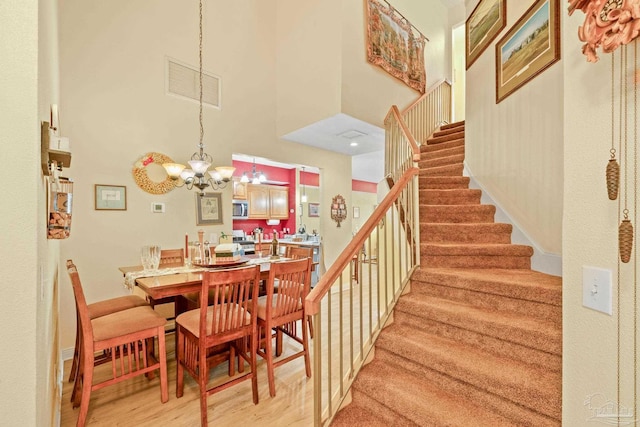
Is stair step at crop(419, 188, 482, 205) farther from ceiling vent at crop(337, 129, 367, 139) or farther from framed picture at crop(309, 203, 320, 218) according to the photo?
framed picture at crop(309, 203, 320, 218)

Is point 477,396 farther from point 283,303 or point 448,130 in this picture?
point 448,130

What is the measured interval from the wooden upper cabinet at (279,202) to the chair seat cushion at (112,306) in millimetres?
5042

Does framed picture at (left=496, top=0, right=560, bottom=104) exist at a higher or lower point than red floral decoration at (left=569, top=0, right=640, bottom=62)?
higher

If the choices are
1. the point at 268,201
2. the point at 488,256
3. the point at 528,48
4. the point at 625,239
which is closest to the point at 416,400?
the point at 625,239

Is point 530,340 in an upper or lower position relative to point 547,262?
lower

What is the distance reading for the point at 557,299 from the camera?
1.73 m

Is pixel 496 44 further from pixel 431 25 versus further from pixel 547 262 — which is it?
pixel 431 25

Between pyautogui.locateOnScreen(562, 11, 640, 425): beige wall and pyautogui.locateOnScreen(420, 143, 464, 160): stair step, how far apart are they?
11.2 ft

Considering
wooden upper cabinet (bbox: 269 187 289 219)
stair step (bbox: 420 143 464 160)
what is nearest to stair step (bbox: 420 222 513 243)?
stair step (bbox: 420 143 464 160)

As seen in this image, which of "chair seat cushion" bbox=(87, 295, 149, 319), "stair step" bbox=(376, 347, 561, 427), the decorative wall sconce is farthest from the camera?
the decorative wall sconce

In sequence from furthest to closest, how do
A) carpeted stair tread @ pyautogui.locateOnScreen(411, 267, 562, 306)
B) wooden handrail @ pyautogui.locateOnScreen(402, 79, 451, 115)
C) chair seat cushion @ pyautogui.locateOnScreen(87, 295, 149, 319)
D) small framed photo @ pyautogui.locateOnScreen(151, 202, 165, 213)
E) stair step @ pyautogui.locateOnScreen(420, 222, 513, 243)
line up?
wooden handrail @ pyautogui.locateOnScreen(402, 79, 451, 115), small framed photo @ pyautogui.locateOnScreen(151, 202, 165, 213), stair step @ pyautogui.locateOnScreen(420, 222, 513, 243), chair seat cushion @ pyautogui.locateOnScreen(87, 295, 149, 319), carpeted stair tread @ pyautogui.locateOnScreen(411, 267, 562, 306)

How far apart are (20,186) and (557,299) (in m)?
2.58

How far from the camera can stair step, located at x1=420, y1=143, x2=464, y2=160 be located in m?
4.12

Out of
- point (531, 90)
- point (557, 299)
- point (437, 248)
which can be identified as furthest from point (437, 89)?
point (557, 299)
